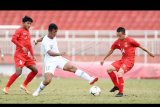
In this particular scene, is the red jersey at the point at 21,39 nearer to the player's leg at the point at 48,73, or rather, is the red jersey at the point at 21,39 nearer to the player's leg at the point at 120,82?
the player's leg at the point at 48,73

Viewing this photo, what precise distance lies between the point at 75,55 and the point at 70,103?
45.5 feet

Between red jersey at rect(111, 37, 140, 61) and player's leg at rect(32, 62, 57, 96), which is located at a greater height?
red jersey at rect(111, 37, 140, 61)

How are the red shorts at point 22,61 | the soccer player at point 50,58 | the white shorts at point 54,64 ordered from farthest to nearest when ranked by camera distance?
the red shorts at point 22,61 < the white shorts at point 54,64 < the soccer player at point 50,58

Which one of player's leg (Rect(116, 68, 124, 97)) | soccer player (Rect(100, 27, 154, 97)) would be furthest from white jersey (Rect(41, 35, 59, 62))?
player's leg (Rect(116, 68, 124, 97))

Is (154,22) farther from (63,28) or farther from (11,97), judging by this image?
(11,97)

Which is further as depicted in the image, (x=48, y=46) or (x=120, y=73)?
(x=120, y=73)

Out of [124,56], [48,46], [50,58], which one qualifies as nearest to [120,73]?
[124,56]

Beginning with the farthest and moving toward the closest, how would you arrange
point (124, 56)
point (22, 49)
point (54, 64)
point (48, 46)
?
1. point (124, 56)
2. point (22, 49)
3. point (54, 64)
4. point (48, 46)

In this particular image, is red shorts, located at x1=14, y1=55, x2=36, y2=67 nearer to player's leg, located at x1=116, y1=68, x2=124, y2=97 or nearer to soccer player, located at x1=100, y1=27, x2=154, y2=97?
soccer player, located at x1=100, y1=27, x2=154, y2=97

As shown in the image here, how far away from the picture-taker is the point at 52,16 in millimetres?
32562

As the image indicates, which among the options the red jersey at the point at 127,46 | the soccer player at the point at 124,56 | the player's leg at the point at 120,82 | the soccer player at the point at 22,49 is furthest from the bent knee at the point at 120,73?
the soccer player at the point at 22,49

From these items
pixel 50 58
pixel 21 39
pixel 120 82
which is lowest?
pixel 120 82

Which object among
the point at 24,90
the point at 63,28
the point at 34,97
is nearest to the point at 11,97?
the point at 34,97

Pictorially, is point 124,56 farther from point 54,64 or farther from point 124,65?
point 54,64
